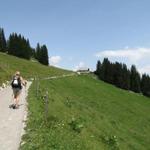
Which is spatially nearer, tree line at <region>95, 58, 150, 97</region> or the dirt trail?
the dirt trail

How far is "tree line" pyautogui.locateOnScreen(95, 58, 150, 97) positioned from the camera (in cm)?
15950

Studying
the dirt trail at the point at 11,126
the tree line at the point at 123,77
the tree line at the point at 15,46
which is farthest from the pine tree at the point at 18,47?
the dirt trail at the point at 11,126

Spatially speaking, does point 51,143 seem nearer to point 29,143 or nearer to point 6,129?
point 29,143

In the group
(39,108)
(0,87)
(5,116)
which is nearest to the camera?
(5,116)

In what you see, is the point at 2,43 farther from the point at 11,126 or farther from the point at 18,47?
the point at 11,126

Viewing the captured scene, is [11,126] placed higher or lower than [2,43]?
lower

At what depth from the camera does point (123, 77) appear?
160 m

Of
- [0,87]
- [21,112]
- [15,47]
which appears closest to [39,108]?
[21,112]

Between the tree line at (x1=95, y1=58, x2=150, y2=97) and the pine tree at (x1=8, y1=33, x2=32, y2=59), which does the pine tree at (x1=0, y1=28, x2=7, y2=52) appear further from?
the tree line at (x1=95, y1=58, x2=150, y2=97)

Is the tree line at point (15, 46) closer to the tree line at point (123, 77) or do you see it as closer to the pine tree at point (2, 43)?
the pine tree at point (2, 43)

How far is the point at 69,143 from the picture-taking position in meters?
17.5

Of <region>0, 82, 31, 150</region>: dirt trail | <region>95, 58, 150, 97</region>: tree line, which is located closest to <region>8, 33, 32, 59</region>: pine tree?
<region>95, 58, 150, 97</region>: tree line

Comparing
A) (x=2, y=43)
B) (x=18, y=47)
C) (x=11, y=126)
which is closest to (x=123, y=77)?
(x=18, y=47)

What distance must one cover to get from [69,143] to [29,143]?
178 centimetres
